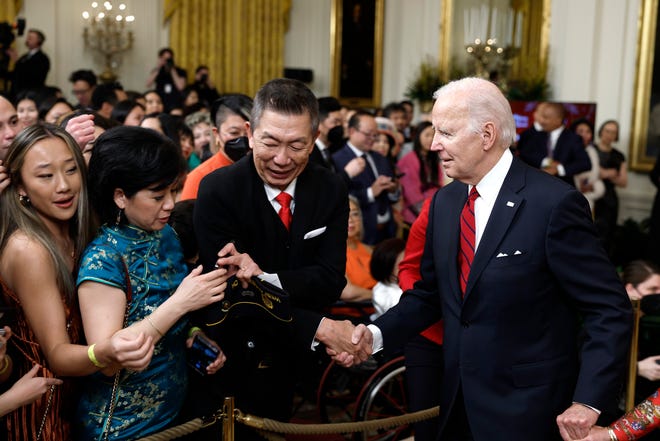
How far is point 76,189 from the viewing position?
8.18ft

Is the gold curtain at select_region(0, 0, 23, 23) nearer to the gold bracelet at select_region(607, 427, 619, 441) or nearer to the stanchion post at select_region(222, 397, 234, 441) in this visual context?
the stanchion post at select_region(222, 397, 234, 441)

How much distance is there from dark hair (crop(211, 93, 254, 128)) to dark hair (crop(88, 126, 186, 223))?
1661 millimetres

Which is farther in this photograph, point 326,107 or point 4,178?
point 326,107

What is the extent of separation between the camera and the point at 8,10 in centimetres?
1233

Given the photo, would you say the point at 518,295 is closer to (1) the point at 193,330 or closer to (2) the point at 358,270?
(1) the point at 193,330

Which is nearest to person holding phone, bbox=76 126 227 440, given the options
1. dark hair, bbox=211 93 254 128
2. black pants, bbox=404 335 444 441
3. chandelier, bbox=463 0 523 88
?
black pants, bbox=404 335 444 441

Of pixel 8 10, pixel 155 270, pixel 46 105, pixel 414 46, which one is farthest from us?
pixel 414 46

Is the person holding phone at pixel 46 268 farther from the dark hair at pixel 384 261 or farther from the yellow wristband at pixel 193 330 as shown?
the dark hair at pixel 384 261

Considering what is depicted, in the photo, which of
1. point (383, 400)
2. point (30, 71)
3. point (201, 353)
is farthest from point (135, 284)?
point (30, 71)

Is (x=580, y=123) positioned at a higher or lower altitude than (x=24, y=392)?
higher

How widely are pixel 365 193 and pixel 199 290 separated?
13.4 feet

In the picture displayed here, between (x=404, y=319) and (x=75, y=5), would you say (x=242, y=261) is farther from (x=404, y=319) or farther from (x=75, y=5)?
(x=75, y=5)

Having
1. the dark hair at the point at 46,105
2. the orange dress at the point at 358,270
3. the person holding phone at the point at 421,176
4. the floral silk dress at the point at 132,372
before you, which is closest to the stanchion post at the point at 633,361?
the orange dress at the point at 358,270

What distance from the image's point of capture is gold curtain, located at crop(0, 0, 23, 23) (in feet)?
40.3
